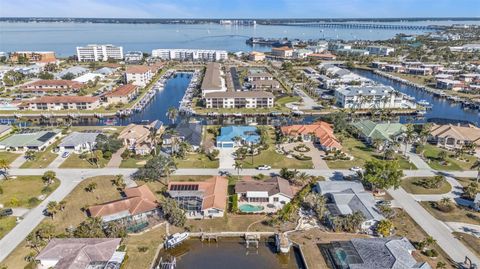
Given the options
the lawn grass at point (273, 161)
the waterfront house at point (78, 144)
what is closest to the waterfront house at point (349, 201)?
the lawn grass at point (273, 161)

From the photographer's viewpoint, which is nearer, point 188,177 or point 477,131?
point 188,177

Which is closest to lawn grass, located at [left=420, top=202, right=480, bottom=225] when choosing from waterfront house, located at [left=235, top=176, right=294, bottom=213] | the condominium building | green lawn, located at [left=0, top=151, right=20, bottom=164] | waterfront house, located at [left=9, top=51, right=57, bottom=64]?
waterfront house, located at [left=235, top=176, right=294, bottom=213]

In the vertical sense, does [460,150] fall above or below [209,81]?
below

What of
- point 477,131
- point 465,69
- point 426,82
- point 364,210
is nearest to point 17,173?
point 364,210

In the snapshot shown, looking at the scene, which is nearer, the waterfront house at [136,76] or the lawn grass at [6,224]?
the lawn grass at [6,224]

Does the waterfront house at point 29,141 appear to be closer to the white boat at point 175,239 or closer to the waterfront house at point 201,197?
the waterfront house at point 201,197

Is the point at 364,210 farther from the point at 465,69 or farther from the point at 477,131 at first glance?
the point at 465,69
